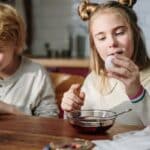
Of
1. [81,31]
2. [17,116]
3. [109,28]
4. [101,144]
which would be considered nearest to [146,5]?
[81,31]

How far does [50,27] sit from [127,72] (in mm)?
2995

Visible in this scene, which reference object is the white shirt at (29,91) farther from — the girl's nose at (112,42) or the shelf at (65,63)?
the shelf at (65,63)

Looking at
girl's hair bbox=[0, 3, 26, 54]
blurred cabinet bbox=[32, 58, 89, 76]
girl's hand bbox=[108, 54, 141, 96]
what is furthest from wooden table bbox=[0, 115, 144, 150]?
blurred cabinet bbox=[32, 58, 89, 76]

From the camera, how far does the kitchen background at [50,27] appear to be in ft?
13.4

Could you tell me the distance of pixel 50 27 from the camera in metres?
4.26

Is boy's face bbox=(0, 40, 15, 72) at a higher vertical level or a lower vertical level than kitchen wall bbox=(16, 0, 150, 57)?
higher

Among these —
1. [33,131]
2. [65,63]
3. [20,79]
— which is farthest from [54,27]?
[33,131]

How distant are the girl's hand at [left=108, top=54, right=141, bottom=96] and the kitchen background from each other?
8.66 feet

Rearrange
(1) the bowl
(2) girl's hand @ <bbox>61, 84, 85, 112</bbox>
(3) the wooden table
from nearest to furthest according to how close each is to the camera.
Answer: (3) the wooden table, (1) the bowl, (2) girl's hand @ <bbox>61, 84, 85, 112</bbox>

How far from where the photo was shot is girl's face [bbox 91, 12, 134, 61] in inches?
63.9

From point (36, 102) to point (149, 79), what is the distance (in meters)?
0.61

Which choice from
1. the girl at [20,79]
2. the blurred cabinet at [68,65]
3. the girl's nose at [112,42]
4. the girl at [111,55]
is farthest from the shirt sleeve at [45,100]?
the blurred cabinet at [68,65]

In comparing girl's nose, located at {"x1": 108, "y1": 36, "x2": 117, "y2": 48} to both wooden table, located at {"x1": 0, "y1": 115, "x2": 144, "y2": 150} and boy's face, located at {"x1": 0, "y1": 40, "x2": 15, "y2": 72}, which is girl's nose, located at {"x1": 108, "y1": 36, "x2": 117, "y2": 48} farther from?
boy's face, located at {"x1": 0, "y1": 40, "x2": 15, "y2": 72}

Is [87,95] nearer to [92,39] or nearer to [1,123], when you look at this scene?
[92,39]
